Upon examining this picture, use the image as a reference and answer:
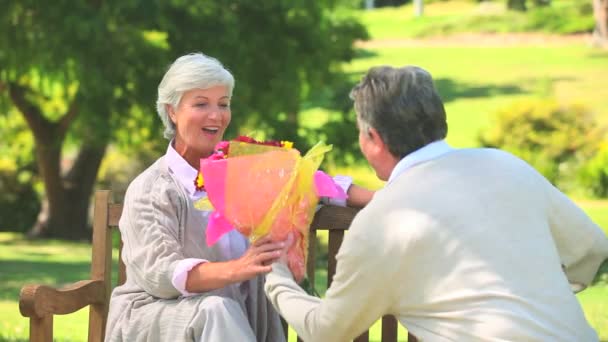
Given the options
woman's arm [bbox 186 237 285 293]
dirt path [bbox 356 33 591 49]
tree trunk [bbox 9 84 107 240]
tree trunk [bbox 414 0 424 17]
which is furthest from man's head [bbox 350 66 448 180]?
tree trunk [bbox 414 0 424 17]

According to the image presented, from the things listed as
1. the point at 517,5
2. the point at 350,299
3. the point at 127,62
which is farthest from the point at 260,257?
the point at 517,5

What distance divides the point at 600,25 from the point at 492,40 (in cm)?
360

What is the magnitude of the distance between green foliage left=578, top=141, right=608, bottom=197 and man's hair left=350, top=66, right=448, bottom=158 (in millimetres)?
17736

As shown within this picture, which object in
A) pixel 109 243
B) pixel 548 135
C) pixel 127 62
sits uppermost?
pixel 109 243

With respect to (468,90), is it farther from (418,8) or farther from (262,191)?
(262,191)

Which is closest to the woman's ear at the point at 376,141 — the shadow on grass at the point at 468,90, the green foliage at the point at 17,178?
the green foliage at the point at 17,178

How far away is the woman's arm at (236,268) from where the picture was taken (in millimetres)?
3576

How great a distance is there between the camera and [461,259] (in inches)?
118

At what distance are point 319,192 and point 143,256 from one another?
606 millimetres

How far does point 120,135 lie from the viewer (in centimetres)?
1725

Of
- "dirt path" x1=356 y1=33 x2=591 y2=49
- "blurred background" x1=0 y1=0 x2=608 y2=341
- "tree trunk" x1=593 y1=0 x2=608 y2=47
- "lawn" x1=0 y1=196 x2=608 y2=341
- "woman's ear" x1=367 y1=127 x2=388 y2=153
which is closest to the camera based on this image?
"woman's ear" x1=367 y1=127 x2=388 y2=153

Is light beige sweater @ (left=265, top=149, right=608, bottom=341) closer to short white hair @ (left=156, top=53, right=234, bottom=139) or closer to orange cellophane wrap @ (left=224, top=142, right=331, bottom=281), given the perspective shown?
orange cellophane wrap @ (left=224, top=142, right=331, bottom=281)

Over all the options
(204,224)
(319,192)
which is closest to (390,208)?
(319,192)

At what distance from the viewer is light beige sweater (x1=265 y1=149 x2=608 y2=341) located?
118 inches
